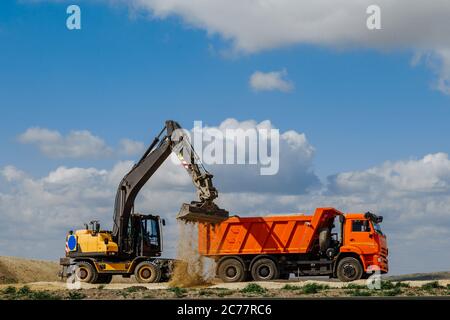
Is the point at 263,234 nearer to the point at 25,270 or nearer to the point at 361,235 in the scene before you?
the point at 361,235

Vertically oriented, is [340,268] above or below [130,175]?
below

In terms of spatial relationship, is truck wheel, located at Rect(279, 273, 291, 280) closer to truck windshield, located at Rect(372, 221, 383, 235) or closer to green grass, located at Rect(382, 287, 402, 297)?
truck windshield, located at Rect(372, 221, 383, 235)

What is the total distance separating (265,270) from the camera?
3719cm

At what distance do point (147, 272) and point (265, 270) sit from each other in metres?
5.72

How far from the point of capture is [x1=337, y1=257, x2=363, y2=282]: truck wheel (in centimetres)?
3544

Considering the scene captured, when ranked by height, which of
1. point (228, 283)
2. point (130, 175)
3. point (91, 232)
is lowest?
point (228, 283)

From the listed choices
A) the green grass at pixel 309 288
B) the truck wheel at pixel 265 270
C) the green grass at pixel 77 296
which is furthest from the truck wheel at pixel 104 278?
the green grass at pixel 309 288

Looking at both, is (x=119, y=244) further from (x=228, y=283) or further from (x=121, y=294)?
(x=121, y=294)

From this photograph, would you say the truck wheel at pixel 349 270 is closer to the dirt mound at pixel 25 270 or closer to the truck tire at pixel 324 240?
the truck tire at pixel 324 240

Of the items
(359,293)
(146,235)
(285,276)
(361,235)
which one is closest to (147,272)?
(146,235)

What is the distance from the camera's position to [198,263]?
121 feet
